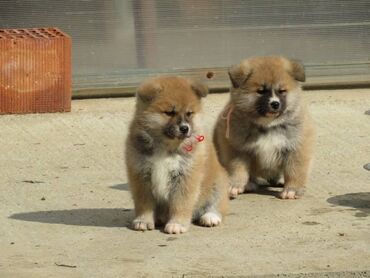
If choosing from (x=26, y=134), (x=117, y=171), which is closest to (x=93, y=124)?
(x=26, y=134)

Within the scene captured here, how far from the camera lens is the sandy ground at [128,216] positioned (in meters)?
5.90

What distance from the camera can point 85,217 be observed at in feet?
22.9

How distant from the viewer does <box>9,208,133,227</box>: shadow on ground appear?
682 cm

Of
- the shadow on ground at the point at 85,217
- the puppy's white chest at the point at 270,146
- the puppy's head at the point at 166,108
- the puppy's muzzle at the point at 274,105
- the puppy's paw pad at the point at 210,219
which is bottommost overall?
the shadow on ground at the point at 85,217

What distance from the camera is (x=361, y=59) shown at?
10.9 m

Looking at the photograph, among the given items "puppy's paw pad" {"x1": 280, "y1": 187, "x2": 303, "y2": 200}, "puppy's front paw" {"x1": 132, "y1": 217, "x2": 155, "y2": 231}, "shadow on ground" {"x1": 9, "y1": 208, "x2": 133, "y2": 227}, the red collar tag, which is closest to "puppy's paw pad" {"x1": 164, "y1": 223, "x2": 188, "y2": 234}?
"puppy's front paw" {"x1": 132, "y1": 217, "x2": 155, "y2": 231}

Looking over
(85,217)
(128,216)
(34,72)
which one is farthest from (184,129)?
(34,72)

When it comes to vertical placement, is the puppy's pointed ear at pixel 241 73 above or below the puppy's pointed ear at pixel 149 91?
below

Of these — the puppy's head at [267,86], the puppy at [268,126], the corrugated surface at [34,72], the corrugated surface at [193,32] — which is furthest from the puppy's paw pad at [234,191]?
the corrugated surface at [193,32]

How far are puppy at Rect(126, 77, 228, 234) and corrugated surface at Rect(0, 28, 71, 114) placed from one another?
3.18 meters

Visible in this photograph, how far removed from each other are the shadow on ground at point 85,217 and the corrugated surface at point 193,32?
11.6 ft

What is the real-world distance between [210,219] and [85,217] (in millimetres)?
822

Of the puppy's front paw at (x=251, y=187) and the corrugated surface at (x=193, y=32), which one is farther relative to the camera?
the corrugated surface at (x=193, y=32)

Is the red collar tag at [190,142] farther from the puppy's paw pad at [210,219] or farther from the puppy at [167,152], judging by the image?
the puppy's paw pad at [210,219]
